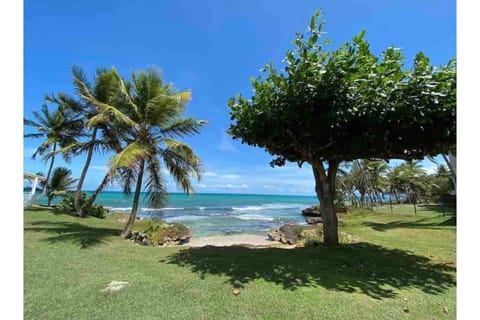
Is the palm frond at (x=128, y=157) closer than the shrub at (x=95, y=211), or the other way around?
the palm frond at (x=128, y=157)

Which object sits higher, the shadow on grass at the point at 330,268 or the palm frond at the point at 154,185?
the palm frond at the point at 154,185

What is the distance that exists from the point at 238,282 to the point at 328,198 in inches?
151

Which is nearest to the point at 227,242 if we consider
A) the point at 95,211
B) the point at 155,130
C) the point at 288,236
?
A: the point at 288,236

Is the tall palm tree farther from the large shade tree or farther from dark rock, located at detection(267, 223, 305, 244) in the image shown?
the large shade tree

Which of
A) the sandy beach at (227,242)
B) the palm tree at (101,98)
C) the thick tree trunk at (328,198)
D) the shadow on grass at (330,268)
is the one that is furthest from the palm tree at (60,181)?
the thick tree trunk at (328,198)

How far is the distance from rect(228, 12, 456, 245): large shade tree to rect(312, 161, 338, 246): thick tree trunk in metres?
0.72

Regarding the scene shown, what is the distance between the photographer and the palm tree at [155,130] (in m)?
8.55

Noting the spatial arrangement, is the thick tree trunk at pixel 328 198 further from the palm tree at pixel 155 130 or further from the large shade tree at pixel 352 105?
the palm tree at pixel 155 130

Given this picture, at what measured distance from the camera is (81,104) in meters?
10.3

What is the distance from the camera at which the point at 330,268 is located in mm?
5074

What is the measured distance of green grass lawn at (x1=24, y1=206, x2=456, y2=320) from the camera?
324 cm

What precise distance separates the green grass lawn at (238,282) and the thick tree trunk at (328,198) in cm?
48

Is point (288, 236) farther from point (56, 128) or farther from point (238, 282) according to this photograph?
point (56, 128)

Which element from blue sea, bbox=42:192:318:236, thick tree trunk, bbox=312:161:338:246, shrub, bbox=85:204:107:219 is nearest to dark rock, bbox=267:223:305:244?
blue sea, bbox=42:192:318:236
